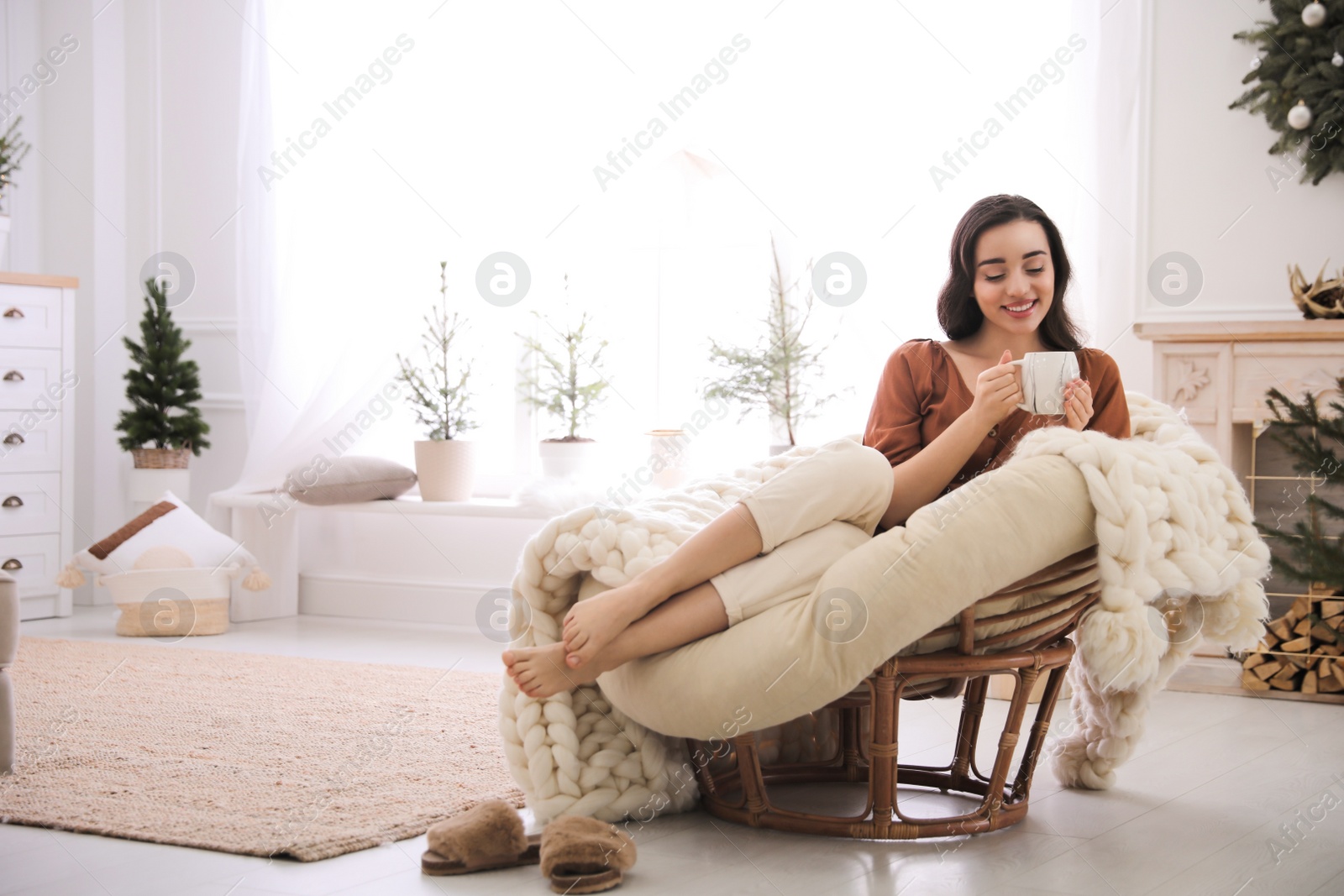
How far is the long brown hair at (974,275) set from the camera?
Answer: 2.24m

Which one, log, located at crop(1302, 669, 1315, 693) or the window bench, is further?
the window bench

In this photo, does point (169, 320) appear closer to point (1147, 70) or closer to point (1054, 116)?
point (1054, 116)

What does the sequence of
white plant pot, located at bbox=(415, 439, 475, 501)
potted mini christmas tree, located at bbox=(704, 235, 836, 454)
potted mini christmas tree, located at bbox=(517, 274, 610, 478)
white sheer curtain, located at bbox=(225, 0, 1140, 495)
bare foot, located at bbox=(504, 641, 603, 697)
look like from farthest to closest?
white plant pot, located at bbox=(415, 439, 475, 501)
potted mini christmas tree, located at bbox=(517, 274, 610, 478)
potted mini christmas tree, located at bbox=(704, 235, 836, 454)
white sheer curtain, located at bbox=(225, 0, 1140, 495)
bare foot, located at bbox=(504, 641, 603, 697)

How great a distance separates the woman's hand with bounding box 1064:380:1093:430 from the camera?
2.00 m

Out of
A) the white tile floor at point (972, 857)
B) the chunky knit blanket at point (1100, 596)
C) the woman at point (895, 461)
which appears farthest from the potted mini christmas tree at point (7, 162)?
the woman at point (895, 461)

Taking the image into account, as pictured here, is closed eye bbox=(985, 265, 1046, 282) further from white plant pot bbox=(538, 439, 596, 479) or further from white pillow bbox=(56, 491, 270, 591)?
white pillow bbox=(56, 491, 270, 591)

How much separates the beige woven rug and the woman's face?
1251mm

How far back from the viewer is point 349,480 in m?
4.20

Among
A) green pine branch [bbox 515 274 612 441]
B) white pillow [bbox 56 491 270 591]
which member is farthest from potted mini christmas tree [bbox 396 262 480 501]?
white pillow [bbox 56 491 270 591]

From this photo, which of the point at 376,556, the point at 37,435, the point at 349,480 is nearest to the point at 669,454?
the point at 349,480

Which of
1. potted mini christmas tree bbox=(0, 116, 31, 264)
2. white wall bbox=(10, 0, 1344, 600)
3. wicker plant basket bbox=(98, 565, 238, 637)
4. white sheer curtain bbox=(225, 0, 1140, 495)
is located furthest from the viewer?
white wall bbox=(10, 0, 1344, 600)

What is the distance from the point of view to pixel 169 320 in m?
4.52

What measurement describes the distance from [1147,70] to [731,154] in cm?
128

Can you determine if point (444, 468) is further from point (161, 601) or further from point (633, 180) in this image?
point (633, 180)
